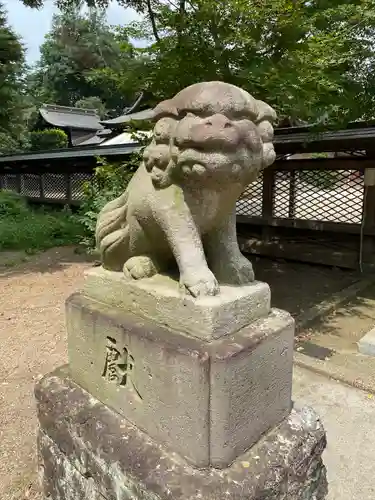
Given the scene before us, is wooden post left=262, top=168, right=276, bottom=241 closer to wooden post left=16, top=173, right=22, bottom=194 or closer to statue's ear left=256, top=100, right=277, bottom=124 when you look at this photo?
statue's ear left=256, top=100, right=277, bottom=124

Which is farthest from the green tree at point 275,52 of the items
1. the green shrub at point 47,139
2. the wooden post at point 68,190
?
the green shrub at point 47,139

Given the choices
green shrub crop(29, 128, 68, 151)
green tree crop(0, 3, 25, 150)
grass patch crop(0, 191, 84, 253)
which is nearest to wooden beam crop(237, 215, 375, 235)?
grass patch crop(0, 191, 84, 253)

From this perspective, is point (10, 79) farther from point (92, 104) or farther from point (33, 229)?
point (92, 104)

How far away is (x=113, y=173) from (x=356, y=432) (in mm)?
4222

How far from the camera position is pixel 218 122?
1271mm

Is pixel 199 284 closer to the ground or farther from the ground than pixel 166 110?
closer to the ground

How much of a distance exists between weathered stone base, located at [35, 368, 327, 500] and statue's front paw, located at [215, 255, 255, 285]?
0.65m

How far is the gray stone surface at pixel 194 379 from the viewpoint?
4.45ft

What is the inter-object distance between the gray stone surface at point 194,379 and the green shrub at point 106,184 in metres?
3.61

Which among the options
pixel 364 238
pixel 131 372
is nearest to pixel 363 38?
pixel 364 238

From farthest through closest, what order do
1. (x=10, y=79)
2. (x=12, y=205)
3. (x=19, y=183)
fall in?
(x=19, y=183) < (x=12, y=205) < (x=10, y=79)

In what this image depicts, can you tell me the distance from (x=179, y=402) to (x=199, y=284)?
0.44 meters

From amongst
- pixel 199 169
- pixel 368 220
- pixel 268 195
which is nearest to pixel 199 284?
A: pixel 199 169

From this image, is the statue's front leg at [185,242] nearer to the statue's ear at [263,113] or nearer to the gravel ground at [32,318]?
the statue's ear at [263,113]
